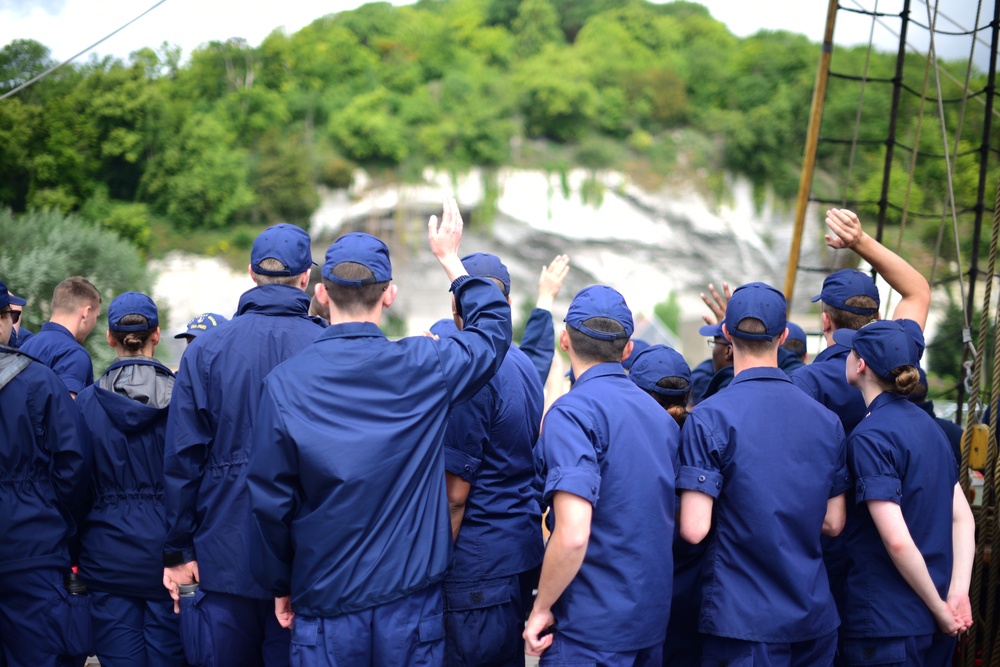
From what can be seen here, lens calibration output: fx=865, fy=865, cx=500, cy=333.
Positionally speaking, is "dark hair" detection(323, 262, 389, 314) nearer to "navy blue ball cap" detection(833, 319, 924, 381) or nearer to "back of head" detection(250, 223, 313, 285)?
"back of head" detection(250, 223, 313, 285)

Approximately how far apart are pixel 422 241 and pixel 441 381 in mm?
33241

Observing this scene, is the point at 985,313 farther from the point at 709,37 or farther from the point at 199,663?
the point at 709,37

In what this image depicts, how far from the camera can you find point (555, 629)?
2.73 m

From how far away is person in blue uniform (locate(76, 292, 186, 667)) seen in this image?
3348mm

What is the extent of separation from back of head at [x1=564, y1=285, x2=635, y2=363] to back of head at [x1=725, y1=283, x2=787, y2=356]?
1.30 feet

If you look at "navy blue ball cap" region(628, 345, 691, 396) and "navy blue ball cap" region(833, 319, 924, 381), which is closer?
"navy blue ball cap" region(833, 319, 924, 381)

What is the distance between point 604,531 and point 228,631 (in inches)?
53.3

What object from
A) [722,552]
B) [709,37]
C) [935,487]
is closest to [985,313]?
[935,487]

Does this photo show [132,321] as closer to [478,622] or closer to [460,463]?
[460,463]

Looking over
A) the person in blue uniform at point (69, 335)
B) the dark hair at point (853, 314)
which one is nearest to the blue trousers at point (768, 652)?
the dark hair at point (853, 314)

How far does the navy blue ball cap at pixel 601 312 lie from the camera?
9.25ft

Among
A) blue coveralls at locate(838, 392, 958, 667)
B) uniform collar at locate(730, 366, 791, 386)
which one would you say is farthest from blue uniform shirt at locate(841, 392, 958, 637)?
uniform collar at locate(730, 366, 791, 386)

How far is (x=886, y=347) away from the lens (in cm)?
300

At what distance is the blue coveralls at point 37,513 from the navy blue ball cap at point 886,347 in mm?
2926
